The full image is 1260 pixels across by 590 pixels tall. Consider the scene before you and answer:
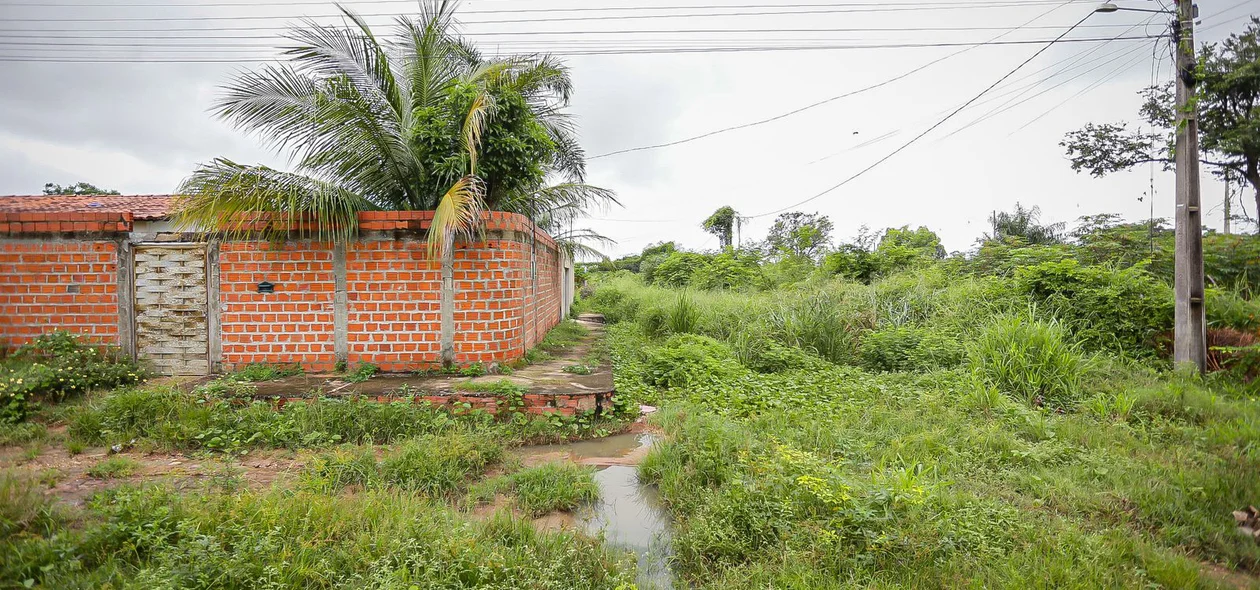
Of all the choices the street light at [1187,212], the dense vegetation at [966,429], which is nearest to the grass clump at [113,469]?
the dense vegetation at [966,429]

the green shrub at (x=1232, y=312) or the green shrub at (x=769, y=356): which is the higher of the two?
the green shrub at (x=1232, y=312)

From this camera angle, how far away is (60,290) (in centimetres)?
609

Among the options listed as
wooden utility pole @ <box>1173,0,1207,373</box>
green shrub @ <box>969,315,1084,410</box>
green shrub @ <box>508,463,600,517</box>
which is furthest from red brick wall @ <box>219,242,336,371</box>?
wooden utility pole @ <box>1173,0,1207,373</box>

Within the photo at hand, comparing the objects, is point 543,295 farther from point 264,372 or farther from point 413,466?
point 413,466

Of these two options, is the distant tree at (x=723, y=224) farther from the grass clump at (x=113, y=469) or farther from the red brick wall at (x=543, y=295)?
the grass clump at (x=113, y=469)

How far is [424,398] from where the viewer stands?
204 inches

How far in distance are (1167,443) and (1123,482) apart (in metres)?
1.27

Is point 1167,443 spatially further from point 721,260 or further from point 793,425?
point 721,260

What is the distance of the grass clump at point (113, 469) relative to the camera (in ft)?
12.5

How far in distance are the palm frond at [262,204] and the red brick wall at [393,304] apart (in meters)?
0.40

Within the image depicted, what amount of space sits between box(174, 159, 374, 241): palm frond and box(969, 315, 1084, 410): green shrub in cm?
728

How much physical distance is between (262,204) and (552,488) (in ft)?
14.2

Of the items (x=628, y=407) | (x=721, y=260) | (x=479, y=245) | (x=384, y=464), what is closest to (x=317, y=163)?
(x=479, y=245)

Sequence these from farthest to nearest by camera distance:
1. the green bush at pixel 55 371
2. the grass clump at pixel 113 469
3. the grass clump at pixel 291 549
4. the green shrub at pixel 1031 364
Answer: the green shrub at pixel 1031 364
the green bush at pixel 55 371
the grass clump at pixel 113 469
the grass clump at pixel 291 549
